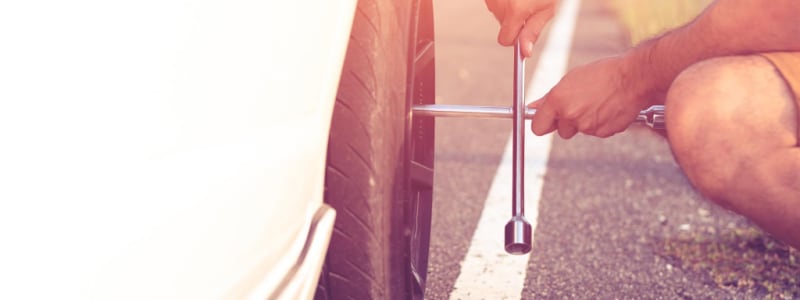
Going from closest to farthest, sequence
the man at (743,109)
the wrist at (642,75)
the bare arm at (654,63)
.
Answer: the man at (743,109)
the bare arm at (654,63)
the wrist at (642,75)

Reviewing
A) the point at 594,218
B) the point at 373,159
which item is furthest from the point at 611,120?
the point at 594,218

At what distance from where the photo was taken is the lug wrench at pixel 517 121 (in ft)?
8.12

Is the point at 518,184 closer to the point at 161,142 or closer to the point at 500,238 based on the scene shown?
the point at 500,238

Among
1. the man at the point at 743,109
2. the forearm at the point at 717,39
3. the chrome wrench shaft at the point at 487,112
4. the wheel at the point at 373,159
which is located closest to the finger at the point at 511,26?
the chrome wrench shaft at the point at 487,112

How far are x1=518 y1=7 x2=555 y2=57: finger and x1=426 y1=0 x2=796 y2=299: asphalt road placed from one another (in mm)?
772

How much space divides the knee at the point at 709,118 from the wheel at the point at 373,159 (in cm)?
45

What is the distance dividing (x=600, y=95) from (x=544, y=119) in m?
0.14

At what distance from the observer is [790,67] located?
6.85 ft

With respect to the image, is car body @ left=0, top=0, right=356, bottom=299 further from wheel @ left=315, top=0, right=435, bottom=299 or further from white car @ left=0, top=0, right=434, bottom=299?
wheel @ left=315, top=0, right=435, bottom=299

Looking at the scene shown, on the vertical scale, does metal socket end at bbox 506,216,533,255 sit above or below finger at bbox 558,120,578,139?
below

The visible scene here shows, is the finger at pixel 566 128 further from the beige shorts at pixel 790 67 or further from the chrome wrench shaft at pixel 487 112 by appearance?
the beige shorts at pixel 790 67

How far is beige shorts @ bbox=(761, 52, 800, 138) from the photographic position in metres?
2.04

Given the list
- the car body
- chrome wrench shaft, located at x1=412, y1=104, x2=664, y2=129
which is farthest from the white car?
chrome wrench shaft, located at x1=412, y1=104, x2=664, y2=129

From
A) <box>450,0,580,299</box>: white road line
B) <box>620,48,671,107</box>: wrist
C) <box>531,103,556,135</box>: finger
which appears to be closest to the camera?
<box>620,48,671,107</box>: wrist
